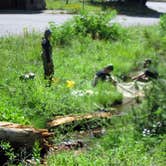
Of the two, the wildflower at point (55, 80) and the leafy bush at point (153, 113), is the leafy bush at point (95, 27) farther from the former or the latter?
the leafy bush at point (153, 113)

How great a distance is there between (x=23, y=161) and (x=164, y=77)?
2950mm

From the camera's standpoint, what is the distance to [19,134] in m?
7.46

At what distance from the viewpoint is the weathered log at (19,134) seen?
7383 millimetres

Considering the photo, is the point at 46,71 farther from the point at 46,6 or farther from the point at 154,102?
the point at 46,6

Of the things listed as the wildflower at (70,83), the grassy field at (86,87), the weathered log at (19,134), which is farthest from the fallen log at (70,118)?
the wildflower at (70,83)

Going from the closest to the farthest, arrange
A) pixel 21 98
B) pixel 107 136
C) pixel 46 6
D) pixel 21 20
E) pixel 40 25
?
pixel 107 136 → pixel 21 98 → pixel 40 25 → pixel 21 20 → pixel 46 6

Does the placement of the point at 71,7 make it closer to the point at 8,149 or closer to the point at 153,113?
the point at 153,113

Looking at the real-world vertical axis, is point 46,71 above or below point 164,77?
below

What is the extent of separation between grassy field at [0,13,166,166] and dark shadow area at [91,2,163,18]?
9865mm

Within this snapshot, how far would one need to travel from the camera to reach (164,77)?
341 inches

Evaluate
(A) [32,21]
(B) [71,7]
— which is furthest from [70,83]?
(B) [71,7]

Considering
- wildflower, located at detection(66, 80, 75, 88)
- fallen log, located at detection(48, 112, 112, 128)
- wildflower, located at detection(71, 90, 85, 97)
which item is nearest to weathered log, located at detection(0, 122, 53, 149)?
fallen log, located at detection(48, 112, 112, 128)

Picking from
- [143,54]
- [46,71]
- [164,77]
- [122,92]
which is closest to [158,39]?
[143,54]

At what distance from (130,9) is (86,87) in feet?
62.7
